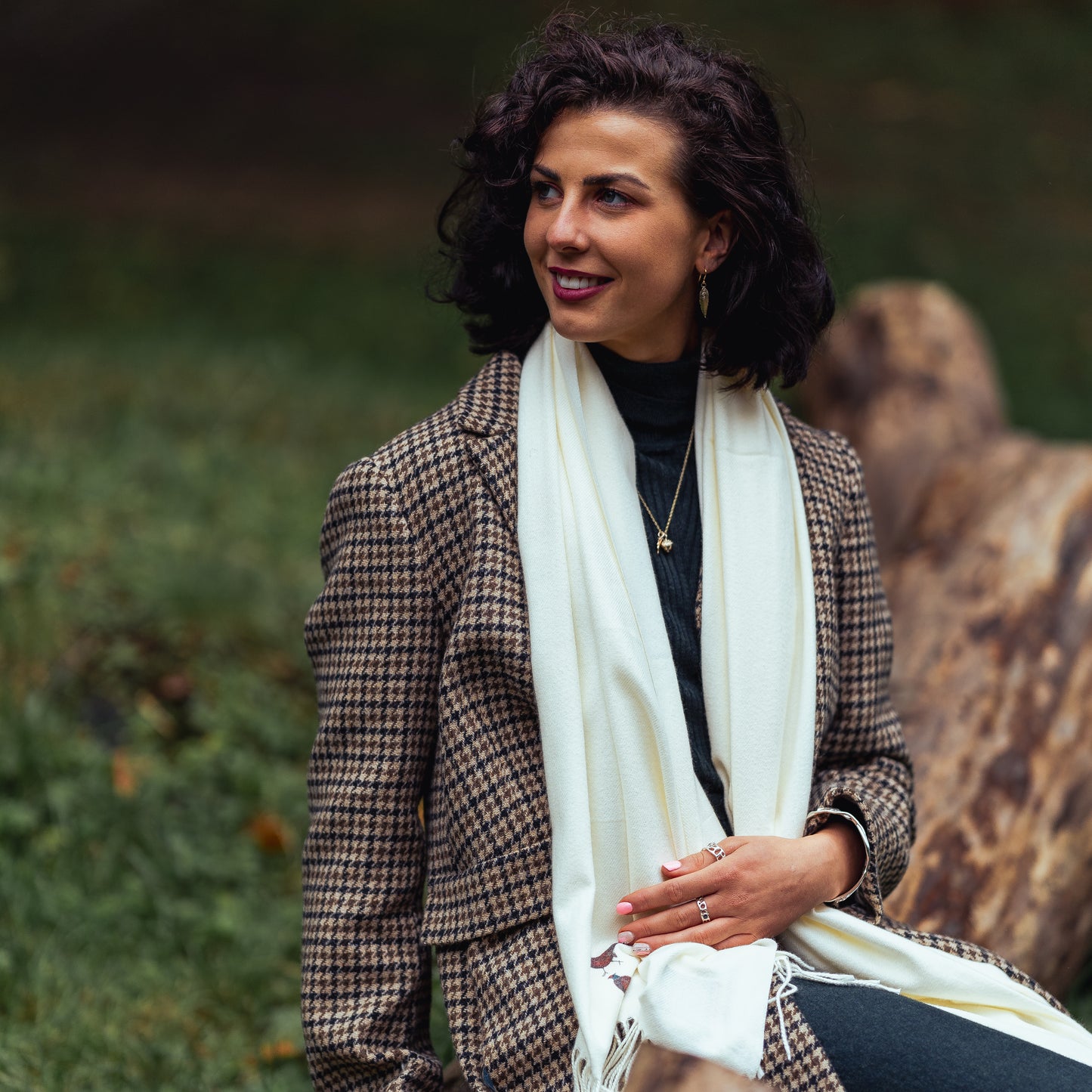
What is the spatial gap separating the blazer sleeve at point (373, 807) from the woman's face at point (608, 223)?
0.44 metres

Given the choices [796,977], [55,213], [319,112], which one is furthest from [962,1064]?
[319,112]

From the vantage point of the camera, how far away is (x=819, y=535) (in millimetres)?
2377

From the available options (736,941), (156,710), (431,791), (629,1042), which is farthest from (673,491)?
(156,710)

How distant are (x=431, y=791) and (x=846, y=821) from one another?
702 millimetres

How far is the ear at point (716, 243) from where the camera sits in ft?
7.45

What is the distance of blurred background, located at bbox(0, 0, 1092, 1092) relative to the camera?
11.6 feet

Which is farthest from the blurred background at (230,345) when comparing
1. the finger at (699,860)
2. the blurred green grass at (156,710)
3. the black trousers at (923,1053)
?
the black trousers at (923,1053)

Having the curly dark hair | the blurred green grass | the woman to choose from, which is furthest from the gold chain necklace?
the blurred green grass

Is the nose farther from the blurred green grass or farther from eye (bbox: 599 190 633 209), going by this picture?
the blurred green grass

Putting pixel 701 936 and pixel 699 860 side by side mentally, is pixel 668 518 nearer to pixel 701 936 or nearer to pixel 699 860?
pixel 699 860

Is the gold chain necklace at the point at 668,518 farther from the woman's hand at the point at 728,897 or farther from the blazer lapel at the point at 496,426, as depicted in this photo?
the woman's hand at the point at 728,897

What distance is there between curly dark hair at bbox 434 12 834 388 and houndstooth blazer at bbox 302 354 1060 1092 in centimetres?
32

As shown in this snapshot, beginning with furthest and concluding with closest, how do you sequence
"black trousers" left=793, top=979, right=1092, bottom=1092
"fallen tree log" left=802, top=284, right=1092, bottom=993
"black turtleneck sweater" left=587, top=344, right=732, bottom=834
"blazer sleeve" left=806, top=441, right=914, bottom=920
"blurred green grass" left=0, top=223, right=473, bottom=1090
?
"blurred green grass" left=0, top=223, right=473, bottom=1090
"fallen tree log" left=802, top=284, right=1092, bottom=993
"blazer sleeve" left=806, top=441, right=914, bottom=920
"black turtleneck sweater" left=587, top=344, right=732, bottom=834
"black trousers" left=793, top=979, right=1092, bottom=1092

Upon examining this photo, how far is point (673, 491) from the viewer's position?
2363 millimetres
